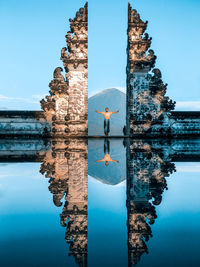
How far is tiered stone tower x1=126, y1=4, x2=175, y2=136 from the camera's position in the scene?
13891 millimetres

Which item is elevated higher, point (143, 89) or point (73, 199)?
point (143, 89)

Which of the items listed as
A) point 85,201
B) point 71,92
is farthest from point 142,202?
point 71,92

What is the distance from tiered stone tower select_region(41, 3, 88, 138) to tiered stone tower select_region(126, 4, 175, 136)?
208 centimetres

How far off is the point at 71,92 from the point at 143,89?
3333mm

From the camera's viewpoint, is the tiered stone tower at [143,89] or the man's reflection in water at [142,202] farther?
the tiered stone tower at [143,89]

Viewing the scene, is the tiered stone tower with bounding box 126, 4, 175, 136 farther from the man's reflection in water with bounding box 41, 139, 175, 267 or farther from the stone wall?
the man's reflection in water with bounding box 41, 139, 175, 267

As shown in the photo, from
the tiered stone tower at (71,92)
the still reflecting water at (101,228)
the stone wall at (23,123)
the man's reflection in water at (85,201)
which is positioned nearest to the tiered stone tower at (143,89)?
the tiered stone tower at (71,92)

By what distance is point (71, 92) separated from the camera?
13.7m

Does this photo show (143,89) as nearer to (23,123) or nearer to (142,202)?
(23,123)

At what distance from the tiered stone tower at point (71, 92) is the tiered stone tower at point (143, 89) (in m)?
2.08

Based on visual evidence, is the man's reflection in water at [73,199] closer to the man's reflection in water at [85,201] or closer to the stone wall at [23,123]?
the man's reflection in water at [85,201]

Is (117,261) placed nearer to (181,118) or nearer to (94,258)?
(94,258)

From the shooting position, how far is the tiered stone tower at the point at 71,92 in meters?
13.5

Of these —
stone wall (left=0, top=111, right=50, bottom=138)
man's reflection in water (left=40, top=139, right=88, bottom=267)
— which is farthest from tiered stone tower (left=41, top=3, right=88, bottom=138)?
man's reflection in water (left=40, top=139, right=88, bottom=267)
